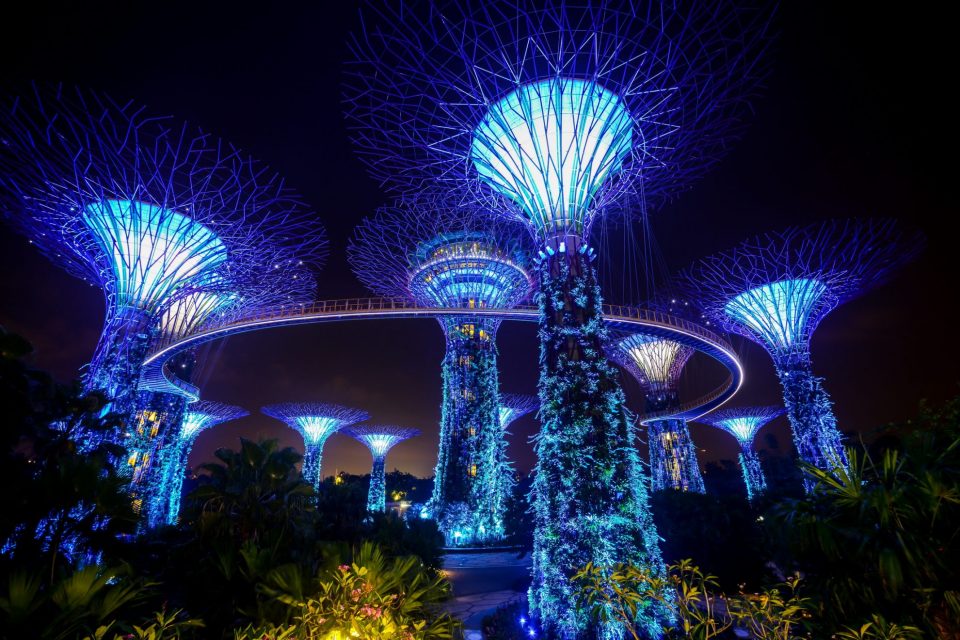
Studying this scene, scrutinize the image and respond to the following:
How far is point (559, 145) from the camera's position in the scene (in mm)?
11891

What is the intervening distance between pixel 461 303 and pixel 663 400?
20.4 metres

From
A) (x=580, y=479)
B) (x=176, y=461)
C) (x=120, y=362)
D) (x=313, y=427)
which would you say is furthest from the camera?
(x=313, y=427)

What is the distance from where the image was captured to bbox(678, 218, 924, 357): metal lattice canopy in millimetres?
20219

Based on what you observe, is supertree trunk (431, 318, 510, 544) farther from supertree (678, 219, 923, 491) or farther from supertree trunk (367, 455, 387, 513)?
supertree trunk (367, 455, 387, 513)

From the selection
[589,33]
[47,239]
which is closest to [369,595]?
[589,33]

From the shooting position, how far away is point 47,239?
1675cm

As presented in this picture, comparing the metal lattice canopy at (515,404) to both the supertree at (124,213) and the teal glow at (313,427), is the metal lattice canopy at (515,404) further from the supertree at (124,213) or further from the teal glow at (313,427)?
the supertree at (124,213)

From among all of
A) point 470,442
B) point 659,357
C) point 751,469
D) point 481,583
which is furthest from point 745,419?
→ point 481,583

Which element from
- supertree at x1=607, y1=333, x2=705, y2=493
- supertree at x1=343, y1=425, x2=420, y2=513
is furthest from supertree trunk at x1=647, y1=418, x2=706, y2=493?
supertree at x1=343, y1=425, x2=420, y2=513

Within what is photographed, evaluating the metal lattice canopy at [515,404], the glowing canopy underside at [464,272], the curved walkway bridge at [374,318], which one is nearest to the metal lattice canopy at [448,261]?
the glowing canopy underside at [464,272]

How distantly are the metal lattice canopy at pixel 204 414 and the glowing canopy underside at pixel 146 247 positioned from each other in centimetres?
2546

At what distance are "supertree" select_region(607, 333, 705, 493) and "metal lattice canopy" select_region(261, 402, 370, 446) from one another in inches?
1022

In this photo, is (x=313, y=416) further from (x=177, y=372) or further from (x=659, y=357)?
(x=659, y=357)

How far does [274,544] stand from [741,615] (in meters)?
8.29
